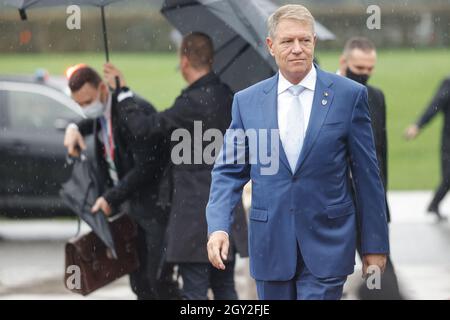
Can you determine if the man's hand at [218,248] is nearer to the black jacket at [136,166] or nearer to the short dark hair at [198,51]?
the black jacket at [136,166]

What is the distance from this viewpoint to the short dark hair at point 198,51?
7672 mm

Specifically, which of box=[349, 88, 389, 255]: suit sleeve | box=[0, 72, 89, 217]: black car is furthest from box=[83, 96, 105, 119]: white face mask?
box=[0, 72, 89, 217]: black car

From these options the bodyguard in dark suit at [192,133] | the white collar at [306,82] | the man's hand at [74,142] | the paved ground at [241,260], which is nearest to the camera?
the white collar at [306,82]

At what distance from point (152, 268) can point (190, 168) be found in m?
0.74

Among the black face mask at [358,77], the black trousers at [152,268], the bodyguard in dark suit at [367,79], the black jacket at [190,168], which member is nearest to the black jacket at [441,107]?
the bodyguard in dark suit at [367,79]

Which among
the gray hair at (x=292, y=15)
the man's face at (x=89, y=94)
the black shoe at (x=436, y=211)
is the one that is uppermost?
the gray hair at (x=292, y=15)

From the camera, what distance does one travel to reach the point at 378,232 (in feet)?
18.4

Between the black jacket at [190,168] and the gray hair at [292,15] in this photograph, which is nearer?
the gray hair at [292,15]

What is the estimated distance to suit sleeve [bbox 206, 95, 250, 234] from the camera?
566 cm

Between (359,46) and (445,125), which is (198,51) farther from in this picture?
(445,125)

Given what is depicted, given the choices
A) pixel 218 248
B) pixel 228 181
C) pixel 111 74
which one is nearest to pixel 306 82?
pixel 228 181

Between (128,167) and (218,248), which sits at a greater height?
(128,167)

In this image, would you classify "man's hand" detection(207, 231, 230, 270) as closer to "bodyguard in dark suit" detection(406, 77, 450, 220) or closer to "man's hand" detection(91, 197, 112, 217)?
"man's hand" detection(91, 197, 112, 217)

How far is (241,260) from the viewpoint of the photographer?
1143 cm
